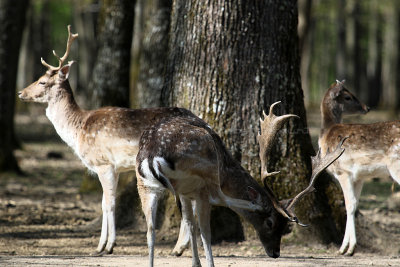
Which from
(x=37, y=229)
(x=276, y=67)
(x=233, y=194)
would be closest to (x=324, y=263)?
(x=233, y=194)

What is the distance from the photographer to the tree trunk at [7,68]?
488 inches

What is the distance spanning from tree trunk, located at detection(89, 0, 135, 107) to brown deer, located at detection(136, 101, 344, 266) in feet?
16.9

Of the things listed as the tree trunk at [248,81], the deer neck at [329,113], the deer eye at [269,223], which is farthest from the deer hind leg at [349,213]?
the deer eye at [269,223]

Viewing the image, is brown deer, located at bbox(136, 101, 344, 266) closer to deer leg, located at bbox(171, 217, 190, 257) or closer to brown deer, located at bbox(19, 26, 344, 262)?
brown deer, located at bbox(19, 26, 344, 262)

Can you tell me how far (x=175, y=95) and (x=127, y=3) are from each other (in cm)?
403

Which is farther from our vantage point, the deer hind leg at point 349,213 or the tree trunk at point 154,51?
the tree trunk at point 154,51

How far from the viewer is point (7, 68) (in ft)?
41.1

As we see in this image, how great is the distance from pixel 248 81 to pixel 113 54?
4454mm

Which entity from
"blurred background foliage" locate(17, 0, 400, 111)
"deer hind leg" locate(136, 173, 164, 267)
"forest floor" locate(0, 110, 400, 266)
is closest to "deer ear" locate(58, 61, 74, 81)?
"forest floor" locate(0, 110, 400, 266)

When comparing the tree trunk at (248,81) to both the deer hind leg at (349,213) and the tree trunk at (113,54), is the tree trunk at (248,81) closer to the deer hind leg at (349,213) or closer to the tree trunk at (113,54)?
the deer hind leg at (349,213)

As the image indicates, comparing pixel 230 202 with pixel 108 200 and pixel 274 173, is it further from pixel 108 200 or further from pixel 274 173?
pixel 108 200

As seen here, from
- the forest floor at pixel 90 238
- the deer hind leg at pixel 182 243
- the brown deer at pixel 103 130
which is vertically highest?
the brown deer at pixel 103 130

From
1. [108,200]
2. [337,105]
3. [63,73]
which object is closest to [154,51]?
[63,73]

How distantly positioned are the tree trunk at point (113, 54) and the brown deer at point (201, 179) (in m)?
5.15
